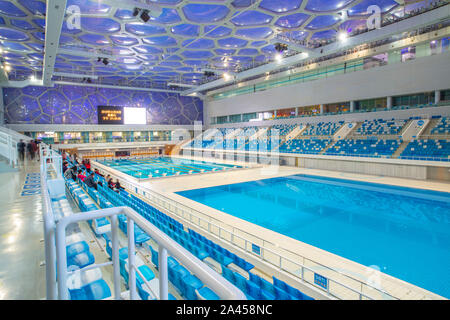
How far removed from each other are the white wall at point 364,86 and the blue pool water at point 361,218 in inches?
386

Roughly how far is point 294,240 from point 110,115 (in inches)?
Result: 1199

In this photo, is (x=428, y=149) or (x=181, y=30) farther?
(x=181, y=30)

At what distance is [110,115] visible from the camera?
1251 inches

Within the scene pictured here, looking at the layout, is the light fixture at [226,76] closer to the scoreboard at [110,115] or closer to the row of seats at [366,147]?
the row of seats at [366,147]

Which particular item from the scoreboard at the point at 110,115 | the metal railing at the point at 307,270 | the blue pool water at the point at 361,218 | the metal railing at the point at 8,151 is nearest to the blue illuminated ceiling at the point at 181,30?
→ the metal railing at the point at 8,151

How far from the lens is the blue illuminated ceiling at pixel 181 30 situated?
43.3ft

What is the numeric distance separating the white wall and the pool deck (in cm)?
792

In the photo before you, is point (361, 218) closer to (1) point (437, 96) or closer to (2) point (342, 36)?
(2) point (342, 36)

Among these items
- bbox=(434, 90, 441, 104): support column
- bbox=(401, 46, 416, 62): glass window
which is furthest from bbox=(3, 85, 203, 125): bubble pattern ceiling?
bbox=(434, 90, 441, 104): support column

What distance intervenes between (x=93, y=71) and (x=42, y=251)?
28.2 metres

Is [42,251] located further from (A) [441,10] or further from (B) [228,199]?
(A) [441,10]

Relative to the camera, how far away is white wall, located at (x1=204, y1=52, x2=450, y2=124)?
17.8m

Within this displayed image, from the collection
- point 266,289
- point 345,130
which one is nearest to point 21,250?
point 266,289
